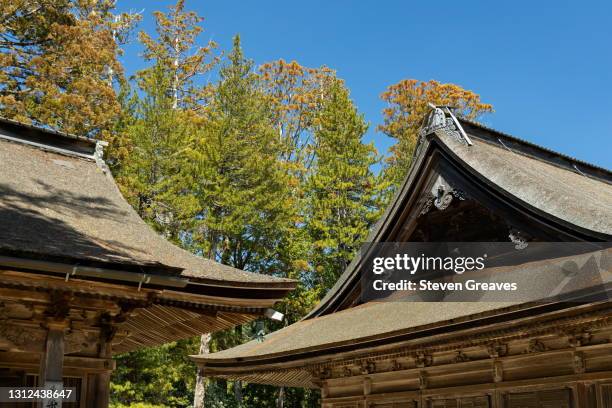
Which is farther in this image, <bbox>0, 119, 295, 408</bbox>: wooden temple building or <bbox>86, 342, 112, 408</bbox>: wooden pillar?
<bbox>86, 342, 112, 408</bbox>: wooden pillar

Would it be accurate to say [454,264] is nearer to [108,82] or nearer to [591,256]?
[591,256]

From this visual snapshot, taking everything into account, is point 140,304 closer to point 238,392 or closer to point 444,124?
point 444,124

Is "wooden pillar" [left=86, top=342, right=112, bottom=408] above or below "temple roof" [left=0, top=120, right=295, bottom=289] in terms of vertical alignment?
below

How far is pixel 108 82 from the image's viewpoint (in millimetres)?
26375

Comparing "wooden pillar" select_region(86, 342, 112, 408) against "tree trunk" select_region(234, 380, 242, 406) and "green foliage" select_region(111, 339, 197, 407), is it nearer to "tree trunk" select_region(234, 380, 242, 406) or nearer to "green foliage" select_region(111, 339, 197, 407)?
"green foliage" select_region(111, 339, 197, 407)

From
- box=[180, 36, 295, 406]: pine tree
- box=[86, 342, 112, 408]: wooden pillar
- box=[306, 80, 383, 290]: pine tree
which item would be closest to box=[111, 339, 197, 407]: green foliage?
box=[180, 36, 295, 406]: pine tree

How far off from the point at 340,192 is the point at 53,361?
23.8 meters

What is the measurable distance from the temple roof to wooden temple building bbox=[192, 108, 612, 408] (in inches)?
87.4

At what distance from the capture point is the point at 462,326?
750 cm

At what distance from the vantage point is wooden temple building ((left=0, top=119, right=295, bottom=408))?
20.5 feet

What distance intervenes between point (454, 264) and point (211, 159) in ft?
58.4

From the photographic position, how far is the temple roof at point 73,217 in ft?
20.8

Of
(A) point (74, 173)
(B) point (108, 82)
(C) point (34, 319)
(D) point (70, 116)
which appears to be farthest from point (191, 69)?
(C) point (34, 319)

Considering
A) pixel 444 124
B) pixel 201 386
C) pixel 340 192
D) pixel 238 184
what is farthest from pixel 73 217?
pixel 340 192
